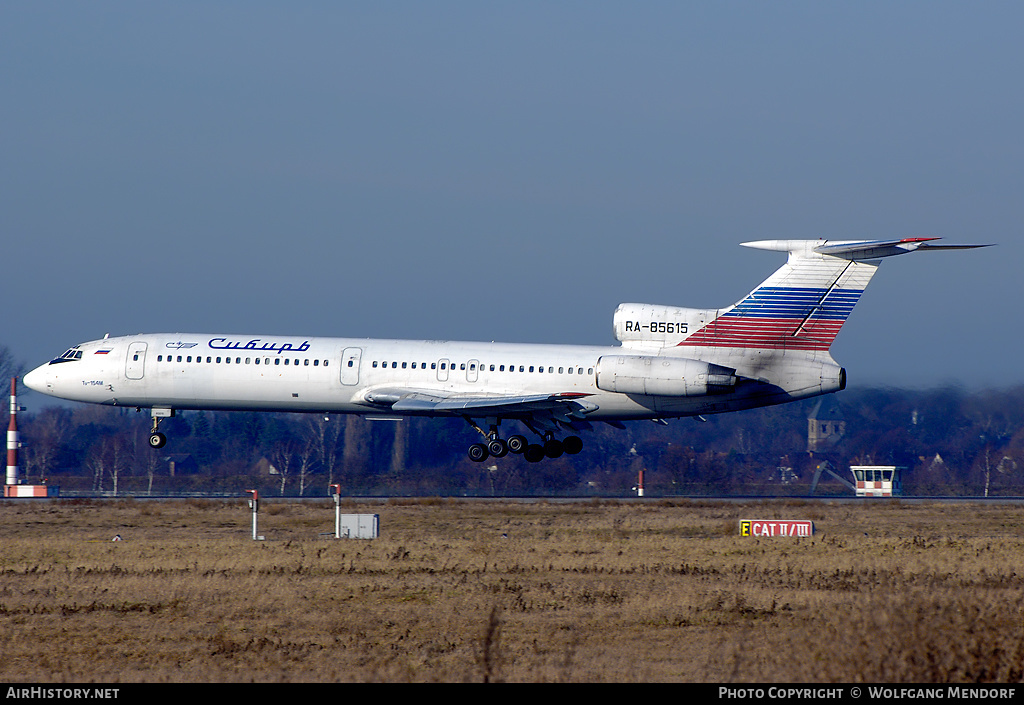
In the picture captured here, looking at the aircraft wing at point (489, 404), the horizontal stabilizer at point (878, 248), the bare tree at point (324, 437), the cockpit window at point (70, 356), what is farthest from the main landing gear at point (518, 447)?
the bare tree at point (324, 437)

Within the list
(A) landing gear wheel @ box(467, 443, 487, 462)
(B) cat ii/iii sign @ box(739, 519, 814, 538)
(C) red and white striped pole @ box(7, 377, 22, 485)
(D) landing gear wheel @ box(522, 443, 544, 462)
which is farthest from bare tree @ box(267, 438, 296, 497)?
(B) cat ii/iii sign @ box(739, 519, 814, 538)

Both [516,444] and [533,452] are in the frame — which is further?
[533,452]

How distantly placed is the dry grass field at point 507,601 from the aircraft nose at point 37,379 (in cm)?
457

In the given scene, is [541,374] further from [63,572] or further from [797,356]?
[63,572]

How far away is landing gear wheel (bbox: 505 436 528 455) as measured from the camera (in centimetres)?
3734

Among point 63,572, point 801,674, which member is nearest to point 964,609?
point 801,674

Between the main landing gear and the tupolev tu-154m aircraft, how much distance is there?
0.15ft

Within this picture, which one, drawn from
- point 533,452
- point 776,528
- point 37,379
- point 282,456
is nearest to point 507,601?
point 776,528

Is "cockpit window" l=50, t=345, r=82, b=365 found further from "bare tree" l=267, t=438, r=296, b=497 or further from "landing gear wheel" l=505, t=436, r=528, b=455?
"bare tree" l=267, t=438, r=296, b=497

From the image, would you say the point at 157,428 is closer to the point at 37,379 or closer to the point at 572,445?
the point at 37,379

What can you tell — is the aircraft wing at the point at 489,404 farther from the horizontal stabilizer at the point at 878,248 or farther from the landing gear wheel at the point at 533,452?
the horizontal stabilizer at the point at 878,248

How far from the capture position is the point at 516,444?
37.3 meters

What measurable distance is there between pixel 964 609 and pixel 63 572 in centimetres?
1876

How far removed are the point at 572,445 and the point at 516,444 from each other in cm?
235
